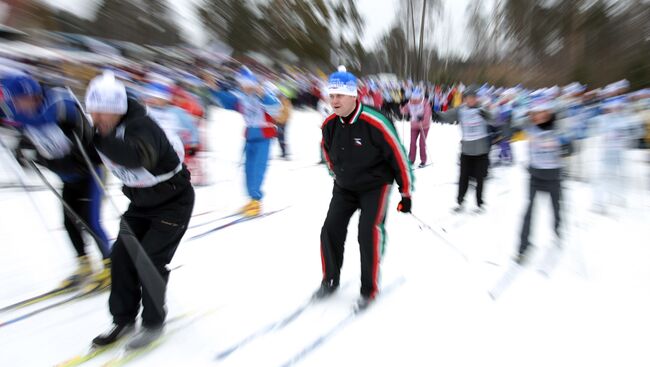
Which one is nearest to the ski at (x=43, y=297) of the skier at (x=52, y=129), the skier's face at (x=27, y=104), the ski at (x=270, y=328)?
the skier at (x=52, y=129)

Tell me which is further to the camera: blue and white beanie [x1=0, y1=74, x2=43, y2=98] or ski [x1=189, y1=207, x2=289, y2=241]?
ski [x1=189, y1=207, x2=289, y2=241]

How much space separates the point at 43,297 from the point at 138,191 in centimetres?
151

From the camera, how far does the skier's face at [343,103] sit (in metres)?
2.89

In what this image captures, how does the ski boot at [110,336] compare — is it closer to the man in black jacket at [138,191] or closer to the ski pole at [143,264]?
the man in black jacket at [138,191]

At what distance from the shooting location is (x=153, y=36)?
1930 cm

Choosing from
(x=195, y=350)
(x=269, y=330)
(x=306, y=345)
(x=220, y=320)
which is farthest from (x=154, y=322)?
(x=306, y=345)

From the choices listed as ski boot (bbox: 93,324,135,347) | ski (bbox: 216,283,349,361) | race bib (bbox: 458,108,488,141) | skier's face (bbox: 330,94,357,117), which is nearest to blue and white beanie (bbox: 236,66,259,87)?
race bib (bbox: 458,108,488,141)

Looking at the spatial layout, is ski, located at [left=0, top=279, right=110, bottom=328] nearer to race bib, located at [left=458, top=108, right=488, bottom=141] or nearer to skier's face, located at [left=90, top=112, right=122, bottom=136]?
skier's face, located at [left=90, top=112, right=122, bottom=136]

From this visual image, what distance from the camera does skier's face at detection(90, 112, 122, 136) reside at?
2.22 meters

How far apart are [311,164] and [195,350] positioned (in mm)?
7378

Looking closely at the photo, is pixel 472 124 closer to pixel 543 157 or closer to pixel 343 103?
pixel 543 157

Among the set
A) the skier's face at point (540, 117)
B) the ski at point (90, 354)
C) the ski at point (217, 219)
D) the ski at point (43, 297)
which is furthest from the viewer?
the ski at point (217, 219)

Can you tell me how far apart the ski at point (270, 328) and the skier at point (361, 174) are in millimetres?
121

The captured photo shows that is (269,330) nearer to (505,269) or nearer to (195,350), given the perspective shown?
(195,350)
